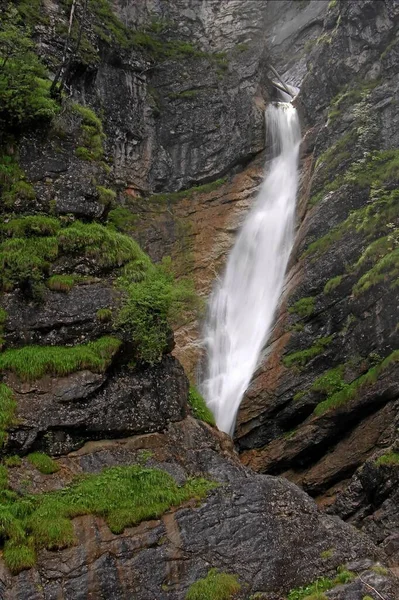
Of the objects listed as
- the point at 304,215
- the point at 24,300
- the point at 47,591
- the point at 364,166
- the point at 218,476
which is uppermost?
the point at 364,166

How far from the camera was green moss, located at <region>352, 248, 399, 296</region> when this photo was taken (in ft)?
54.4

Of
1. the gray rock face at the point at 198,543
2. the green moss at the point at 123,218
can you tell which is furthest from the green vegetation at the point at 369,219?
the gray rock face at the point at 198,543

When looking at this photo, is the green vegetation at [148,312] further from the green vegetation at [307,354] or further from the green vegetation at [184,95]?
the green vegetation at [184,95]

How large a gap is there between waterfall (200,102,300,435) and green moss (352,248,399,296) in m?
4.08

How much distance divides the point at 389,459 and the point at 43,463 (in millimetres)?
7708

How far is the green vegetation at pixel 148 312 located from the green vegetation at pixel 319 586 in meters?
5.69

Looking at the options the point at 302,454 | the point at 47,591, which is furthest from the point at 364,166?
the point at 47,591

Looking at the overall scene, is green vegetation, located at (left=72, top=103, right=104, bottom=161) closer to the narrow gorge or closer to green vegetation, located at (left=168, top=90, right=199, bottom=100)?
the narrow gorge

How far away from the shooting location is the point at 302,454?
16312mm

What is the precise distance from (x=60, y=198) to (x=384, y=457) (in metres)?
10.4

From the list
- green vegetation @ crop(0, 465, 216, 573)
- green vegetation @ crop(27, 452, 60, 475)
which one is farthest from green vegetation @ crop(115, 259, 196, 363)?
green vegetation @ crop(27, 452, 60, 475)

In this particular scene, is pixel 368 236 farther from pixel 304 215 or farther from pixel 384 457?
pixel 384 457

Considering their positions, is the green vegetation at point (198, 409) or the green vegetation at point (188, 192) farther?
the green vegetation at point (188, 192)

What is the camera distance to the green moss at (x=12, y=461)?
11.0 m
